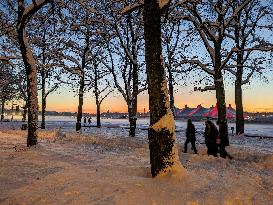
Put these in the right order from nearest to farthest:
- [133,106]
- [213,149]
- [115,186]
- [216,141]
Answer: [115,186]
[216,141]
[213,149]
[133,106]

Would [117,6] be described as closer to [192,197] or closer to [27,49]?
[27,49]

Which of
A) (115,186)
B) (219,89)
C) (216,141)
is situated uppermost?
(219,89)

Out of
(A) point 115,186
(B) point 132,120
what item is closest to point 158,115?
(A) point 115,186

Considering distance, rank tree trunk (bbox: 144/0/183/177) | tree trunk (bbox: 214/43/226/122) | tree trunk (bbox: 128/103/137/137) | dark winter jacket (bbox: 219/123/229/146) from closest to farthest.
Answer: tree trunk (bbox: 144/0/183/177) < dark winter jacket (bbox: 219/123/229/146) < tree trunk (bbox: 214/43/226/122) < tree trunk (bbox: 128/103/137/137)

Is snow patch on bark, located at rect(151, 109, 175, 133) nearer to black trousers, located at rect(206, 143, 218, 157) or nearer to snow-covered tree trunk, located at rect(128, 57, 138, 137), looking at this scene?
black trousers, located at rect(206, 143, 218, 157)

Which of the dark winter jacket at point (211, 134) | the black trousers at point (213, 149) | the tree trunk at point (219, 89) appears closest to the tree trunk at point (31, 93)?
the dark winter jacket at point (211, 134)

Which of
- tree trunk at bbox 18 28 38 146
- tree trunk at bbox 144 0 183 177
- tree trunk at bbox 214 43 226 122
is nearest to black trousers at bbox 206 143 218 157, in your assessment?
tree trunk at bbox 214 43 226 122

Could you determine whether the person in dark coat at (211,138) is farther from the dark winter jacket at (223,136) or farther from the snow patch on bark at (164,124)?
the snow patch on bark at (164,124)

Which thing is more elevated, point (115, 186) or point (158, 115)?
point (158, 115)

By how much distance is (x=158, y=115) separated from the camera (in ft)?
24.8

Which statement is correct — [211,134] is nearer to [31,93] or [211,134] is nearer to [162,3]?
[31,93]

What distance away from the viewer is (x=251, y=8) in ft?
86.8

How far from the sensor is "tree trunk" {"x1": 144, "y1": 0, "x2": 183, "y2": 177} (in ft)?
24.6

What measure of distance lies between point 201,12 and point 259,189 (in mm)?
14676
